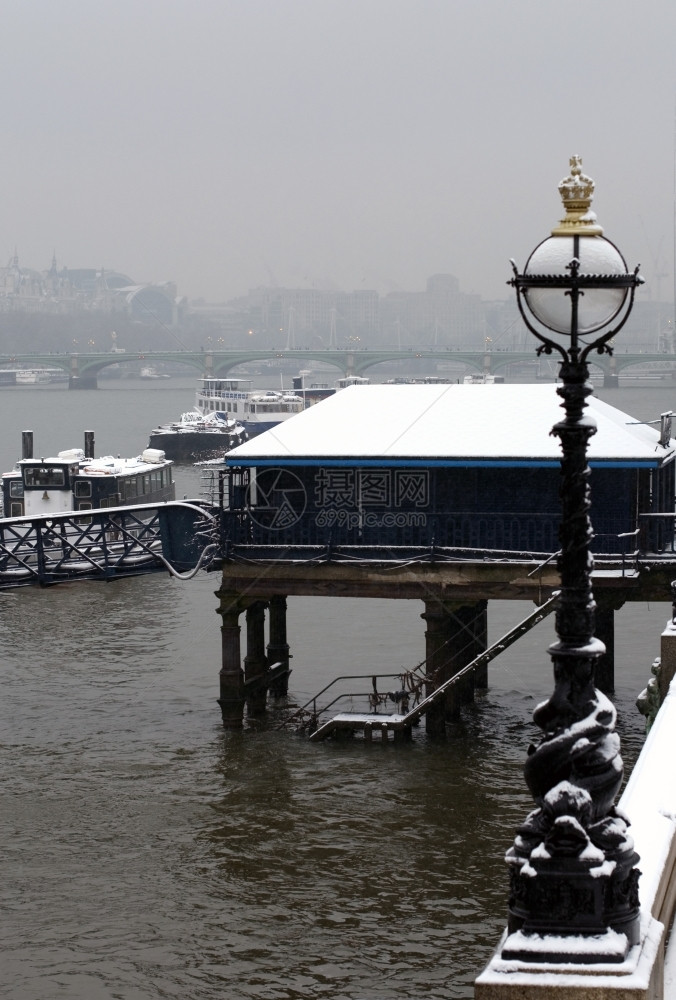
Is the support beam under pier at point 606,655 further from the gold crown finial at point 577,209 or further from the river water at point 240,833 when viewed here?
the gold crown finial at point 577,209

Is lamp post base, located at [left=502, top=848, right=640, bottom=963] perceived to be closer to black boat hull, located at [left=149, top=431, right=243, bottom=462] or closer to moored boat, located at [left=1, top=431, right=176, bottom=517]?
moored boat, located at [left=1, top=431, right=176, bottom=517]

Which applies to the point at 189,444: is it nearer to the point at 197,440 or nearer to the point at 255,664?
the point at 197,440

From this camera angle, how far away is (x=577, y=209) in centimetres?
826

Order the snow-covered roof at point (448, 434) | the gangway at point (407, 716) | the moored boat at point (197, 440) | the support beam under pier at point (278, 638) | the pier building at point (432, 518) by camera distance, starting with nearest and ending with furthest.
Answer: the gangway at point (407, 716) < the pier building at point (432, 518) < the snow-covered roof at point (448, 434) < the support beam under pier at point (278, 638) < the moored boat at point (197, 440)

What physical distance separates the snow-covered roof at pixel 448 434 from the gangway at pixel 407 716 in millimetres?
3364

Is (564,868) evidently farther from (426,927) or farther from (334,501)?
(334,501)

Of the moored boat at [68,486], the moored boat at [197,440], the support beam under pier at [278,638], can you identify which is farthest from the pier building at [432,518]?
the moored boat at [197,440]

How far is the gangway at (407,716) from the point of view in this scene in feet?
98.3

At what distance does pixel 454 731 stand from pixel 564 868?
23938 millimetres

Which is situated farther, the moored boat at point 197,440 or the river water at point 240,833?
the moored boat at point 197,440

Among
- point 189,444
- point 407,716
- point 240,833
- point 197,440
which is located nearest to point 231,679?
point 407,716

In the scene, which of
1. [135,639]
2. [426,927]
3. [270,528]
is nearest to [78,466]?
[135,639]

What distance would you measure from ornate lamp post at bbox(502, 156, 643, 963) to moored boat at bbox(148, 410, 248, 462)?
11136 centimetres

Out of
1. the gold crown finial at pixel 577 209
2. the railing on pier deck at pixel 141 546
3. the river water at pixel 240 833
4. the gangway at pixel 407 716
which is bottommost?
the river water at pixel 240 833
